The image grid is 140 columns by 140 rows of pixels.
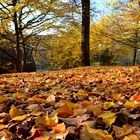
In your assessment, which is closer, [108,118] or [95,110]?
[108,118]

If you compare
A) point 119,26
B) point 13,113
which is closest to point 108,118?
point 13,113

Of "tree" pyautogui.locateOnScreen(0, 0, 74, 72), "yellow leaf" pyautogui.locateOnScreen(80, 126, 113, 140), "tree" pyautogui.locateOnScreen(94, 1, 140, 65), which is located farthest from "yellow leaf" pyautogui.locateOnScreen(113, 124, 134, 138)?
"tree" pyautogui.locateOnScreen(94, 1, 140, 65)

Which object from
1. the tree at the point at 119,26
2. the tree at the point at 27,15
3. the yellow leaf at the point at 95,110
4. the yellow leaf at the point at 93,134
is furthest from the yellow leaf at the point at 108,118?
the tree at the point at 119,26

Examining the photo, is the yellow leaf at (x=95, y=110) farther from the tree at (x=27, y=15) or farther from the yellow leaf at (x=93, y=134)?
the tree at (x=27, y=15)

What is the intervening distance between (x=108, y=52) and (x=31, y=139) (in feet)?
92.1

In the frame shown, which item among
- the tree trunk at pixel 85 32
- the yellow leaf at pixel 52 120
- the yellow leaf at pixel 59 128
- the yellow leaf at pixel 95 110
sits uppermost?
the tree trunk at pixel 85 32

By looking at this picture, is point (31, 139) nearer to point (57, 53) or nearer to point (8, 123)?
point (8, 123)

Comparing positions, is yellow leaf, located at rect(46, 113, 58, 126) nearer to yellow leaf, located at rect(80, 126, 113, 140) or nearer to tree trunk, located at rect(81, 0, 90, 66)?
yellow leaf, located at rect(80, 126, 113, 140)

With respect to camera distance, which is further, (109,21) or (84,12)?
(109,21)

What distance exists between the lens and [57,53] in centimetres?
2694

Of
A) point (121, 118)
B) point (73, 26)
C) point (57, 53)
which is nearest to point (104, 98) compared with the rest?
point (121, 118)

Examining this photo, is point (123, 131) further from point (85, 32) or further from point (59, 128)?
point (85, 32)

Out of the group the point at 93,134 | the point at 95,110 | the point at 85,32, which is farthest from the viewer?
the point at 85,32

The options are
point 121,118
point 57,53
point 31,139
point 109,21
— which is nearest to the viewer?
point 31,139
